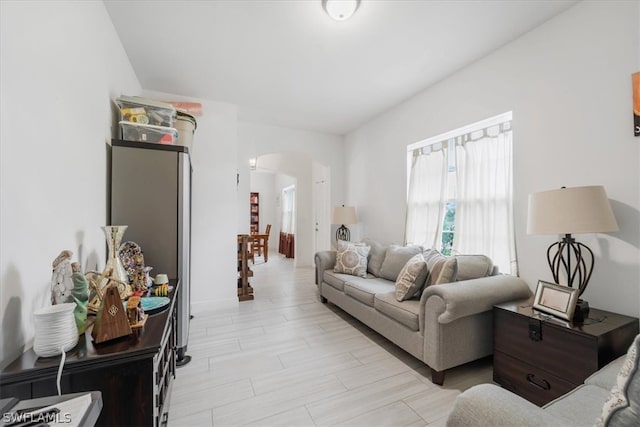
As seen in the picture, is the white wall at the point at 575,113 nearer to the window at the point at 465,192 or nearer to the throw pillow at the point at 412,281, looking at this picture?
the window at the point at 465,192

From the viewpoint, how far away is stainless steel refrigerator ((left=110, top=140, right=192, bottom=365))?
1949 mm

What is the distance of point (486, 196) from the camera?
8.61ft

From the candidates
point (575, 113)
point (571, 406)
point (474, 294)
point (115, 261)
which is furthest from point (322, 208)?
point (571, 406)

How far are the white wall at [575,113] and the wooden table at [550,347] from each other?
1.29ft

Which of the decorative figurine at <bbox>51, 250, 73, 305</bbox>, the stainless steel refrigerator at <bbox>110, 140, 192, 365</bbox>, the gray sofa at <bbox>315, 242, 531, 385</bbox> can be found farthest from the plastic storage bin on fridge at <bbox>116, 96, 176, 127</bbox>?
the gray sofa at <bbox>315, 242, 531, 385</bbox>

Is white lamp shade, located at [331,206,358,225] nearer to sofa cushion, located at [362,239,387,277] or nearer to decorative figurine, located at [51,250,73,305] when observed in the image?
sofa cushion, located at [362,239,387,277]

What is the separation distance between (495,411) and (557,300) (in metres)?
1.30

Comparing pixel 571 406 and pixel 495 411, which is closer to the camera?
pixel 495 411

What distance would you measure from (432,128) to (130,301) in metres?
3.28

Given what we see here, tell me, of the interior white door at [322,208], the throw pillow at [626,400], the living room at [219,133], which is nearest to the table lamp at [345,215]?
the interior white door at [322,208]

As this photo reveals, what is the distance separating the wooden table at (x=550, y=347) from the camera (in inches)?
56.1

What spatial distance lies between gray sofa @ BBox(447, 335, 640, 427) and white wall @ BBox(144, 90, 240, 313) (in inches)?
123

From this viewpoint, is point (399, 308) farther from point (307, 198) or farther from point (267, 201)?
point (267, 201)

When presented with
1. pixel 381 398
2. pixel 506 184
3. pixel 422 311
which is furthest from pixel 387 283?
pixel 506 184
